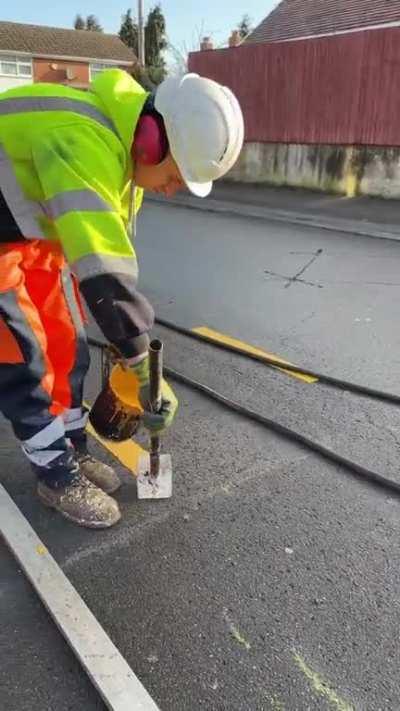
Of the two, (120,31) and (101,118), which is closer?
(101,118)

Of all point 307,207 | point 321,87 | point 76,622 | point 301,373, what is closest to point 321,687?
point 76,622

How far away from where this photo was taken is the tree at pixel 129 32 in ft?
138

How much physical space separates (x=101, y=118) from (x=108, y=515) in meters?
1.52

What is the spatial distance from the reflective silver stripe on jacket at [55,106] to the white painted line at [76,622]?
1548mm

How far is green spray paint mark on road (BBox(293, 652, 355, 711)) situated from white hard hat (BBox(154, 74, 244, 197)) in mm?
1628

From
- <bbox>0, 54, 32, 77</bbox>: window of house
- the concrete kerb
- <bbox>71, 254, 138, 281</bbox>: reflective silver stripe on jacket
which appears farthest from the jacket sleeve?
<bbox>0, 54, 32, 77</bbox>: window of house

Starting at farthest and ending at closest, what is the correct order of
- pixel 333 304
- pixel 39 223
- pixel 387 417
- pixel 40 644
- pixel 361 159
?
pixel 361 159 < pixel 333 304 < pixel 387 417 < pixel 39 223 < pixel 40 644

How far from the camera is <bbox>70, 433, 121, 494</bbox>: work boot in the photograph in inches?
108

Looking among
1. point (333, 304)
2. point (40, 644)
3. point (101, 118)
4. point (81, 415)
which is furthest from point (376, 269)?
point (40, 644)

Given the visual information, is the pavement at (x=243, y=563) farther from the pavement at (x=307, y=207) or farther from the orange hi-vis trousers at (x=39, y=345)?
the pavement at (x=307, y=207)

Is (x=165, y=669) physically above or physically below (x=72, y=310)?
below

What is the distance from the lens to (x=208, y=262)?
7008 millimetres

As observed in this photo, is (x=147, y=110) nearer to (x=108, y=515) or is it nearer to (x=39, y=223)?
(x=39, y=223)

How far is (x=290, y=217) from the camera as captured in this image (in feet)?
34.6
